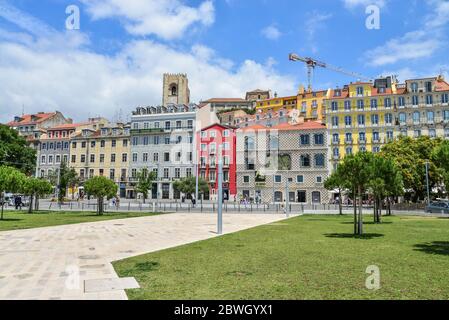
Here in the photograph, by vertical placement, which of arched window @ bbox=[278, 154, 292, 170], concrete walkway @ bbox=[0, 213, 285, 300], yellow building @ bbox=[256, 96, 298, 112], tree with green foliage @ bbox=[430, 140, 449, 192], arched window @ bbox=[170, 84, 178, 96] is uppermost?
arched window @ bbox=[170, 84, 178, 96]

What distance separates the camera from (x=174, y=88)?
348ft

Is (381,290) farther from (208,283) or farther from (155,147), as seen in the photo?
(155,147)

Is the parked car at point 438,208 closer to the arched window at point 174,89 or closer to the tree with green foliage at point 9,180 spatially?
the tree with green foliage at point 9,180

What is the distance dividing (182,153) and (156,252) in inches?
2388

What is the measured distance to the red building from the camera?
67125mm

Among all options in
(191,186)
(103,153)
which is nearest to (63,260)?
(191,186)

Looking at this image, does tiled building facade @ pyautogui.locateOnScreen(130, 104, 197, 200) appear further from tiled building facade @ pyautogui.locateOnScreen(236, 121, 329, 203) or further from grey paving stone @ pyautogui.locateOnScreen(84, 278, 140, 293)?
grey paving stone @ pyautogui.locateOnScreen(84, 278, 140, 293)

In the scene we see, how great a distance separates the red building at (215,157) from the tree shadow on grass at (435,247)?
52.7m

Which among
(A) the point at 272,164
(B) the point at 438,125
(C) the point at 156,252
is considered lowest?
(C) the point at 156,252

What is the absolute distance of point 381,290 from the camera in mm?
6645

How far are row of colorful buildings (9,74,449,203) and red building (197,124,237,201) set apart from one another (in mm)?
191

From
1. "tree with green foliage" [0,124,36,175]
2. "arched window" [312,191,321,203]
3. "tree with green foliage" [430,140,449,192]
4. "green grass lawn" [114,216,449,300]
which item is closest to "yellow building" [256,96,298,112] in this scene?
"arched window" [312,191,321,203]

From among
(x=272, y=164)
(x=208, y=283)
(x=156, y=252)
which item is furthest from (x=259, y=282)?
(x=272, y=164)
